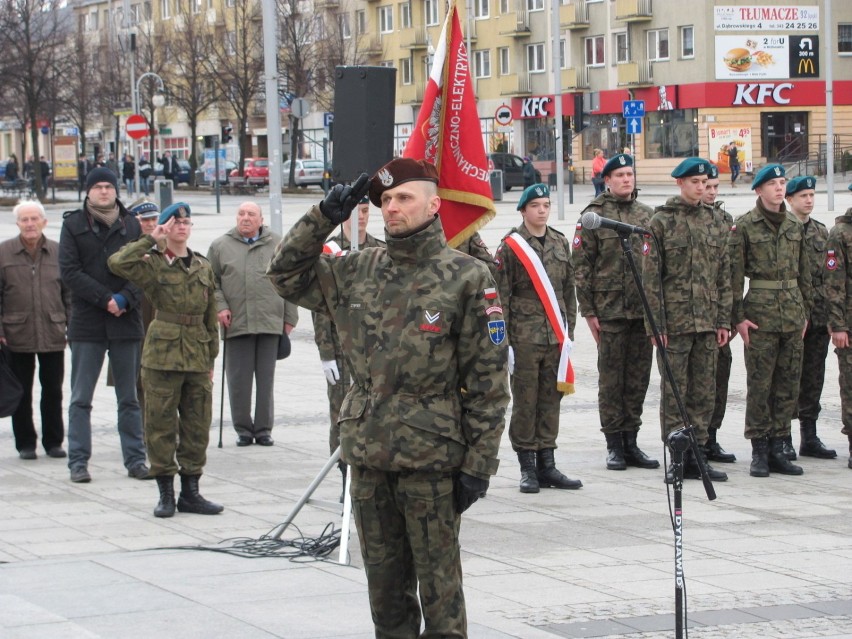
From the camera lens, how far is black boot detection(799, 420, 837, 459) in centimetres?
1120

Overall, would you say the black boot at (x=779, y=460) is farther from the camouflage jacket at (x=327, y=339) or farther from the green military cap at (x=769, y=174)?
the camouflage jacket at (x=327, y=339)

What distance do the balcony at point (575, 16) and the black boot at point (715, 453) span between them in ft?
204

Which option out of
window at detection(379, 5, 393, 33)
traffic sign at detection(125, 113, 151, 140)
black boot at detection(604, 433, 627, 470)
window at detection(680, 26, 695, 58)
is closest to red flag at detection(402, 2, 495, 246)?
black boot at detection(604, 433, 627, 470)

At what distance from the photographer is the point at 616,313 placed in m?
10.6

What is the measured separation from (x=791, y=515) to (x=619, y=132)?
61.4 m

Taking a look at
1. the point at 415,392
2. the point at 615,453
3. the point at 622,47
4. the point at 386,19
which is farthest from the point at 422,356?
the point at 386,19

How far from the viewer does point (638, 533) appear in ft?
27.8

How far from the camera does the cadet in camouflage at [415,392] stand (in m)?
5.11

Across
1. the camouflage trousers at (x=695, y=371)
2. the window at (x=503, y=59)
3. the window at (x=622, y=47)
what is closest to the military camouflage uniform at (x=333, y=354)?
the camouflage trousers at (x=695, y=371)

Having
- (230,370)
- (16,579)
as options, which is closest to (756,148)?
(230,370)

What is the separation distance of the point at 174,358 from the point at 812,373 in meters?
5.19

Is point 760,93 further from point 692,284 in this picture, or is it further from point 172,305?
point 172,305

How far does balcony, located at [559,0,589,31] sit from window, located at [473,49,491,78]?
714cm

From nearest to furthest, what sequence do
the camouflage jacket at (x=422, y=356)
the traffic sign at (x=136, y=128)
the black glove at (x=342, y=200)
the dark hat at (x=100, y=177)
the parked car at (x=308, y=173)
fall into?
the camouflage jacket at (x=422, y=356) < the black glove at (x=342, y=200) < the dark hat at (x=100, y=177) < the traffic sign at (x=136, y=128) < the parked car at (x=308, y=173)
